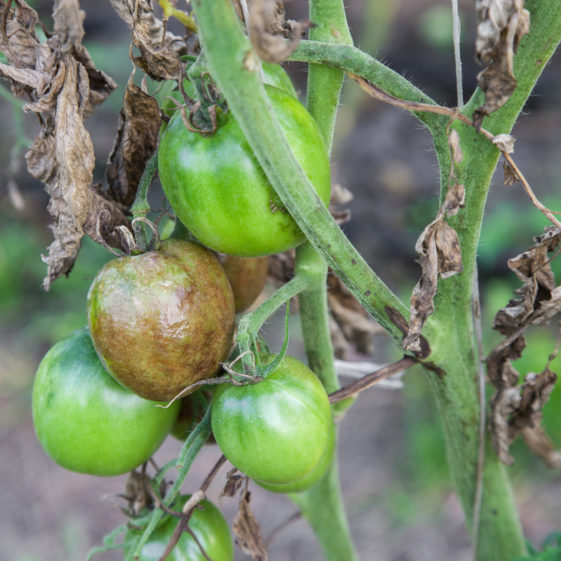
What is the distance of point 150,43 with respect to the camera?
0.83m

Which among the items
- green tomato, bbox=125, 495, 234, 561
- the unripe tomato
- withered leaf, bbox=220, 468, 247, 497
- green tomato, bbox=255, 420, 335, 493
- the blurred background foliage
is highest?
the unripe tomato

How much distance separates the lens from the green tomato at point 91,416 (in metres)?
0.90

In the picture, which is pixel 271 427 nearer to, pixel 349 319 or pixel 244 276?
pixel 244 276

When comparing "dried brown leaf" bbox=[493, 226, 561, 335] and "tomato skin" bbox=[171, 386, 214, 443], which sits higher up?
"dried brown leaf" bbox=[493, 226, 561, 335]

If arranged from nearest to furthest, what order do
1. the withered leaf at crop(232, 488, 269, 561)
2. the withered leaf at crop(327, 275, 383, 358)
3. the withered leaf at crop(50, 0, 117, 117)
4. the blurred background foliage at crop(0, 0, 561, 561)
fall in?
the withered leaf at crop(50, 0, 117, 117)
the withered leaf at crop(232, 488, 269, 561)
the withered leaf at crop(327, 275, 383, 358)
the blurred background foliage at crop(0, 0, 561, 561)

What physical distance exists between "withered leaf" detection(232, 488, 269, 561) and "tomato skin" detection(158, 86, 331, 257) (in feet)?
1.31

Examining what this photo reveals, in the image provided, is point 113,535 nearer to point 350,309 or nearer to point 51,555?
point 350,309

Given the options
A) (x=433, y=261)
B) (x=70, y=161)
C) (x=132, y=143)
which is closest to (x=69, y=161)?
(x=70, y=161)

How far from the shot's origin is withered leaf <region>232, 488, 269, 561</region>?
958mm

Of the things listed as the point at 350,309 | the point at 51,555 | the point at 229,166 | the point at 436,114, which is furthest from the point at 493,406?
the point at 51,555

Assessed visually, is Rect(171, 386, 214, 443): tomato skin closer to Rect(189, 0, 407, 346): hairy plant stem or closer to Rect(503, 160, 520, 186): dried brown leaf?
Rect(189, 0, 407, 346): hairy plant stem

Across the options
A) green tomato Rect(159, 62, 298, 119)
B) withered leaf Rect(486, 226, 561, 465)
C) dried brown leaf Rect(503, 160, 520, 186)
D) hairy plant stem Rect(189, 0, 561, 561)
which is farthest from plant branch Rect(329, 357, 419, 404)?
green tomato Rect(159, 62, 298, 119)

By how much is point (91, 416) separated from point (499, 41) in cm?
69

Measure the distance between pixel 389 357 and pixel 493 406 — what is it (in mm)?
2488
